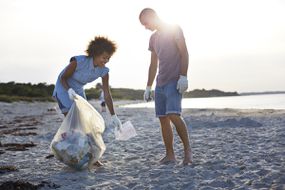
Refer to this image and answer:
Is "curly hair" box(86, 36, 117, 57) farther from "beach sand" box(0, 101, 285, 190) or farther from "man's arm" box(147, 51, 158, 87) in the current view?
"beach sand" box(0, 101, 285, 190)

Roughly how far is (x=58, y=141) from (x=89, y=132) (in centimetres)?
41

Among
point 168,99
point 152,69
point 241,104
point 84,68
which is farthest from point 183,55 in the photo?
point 241,104

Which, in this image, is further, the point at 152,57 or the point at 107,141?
the point at 107,141

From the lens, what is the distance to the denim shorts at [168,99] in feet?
16.6

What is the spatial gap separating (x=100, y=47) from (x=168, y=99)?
3.66 ft

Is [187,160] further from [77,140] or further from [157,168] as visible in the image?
[77,140]

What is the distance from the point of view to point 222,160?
5266 millimetres

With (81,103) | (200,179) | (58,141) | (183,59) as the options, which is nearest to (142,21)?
(183,59)

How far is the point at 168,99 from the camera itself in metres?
5.09

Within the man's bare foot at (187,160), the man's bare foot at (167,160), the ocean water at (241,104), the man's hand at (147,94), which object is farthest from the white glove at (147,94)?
the ocean water at (241,104)

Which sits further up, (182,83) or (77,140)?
(182,83)

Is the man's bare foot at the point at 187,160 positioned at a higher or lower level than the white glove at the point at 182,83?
lower

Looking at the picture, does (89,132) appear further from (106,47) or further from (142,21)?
(142,21)

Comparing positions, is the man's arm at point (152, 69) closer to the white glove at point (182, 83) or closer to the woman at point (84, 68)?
the woman at point (84, 68)
